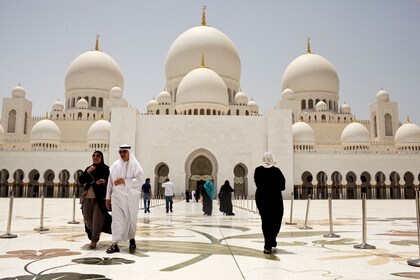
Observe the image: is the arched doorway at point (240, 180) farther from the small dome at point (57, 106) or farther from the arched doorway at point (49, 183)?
the small dome at point (57, 106)

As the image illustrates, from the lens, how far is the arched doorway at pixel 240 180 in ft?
89.0

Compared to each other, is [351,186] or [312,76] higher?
[312,76]

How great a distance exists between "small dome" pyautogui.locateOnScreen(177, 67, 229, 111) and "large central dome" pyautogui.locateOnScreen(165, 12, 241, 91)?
4224mm

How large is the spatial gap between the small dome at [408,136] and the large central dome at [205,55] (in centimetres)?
1374

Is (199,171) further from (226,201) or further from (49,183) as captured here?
(226,201)

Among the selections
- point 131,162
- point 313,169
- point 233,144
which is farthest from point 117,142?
point 131,162

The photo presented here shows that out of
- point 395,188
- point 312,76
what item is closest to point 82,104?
point 312,76

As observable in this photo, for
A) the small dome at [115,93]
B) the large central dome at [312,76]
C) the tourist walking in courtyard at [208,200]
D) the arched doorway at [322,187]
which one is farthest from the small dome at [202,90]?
the tourist walking in courtyard at [208,200]

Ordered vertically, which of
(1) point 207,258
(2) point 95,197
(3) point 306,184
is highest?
(3) point 306,184

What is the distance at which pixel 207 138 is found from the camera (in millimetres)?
27047

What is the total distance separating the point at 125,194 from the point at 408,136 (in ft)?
105

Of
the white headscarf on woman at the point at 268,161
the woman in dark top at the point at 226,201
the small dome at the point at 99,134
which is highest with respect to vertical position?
the small dome at the point at 99,134

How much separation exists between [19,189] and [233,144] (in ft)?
51.1

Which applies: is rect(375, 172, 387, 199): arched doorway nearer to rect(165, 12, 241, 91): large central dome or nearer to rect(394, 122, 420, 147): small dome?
rect(394, 122, 420, 147): small dome
